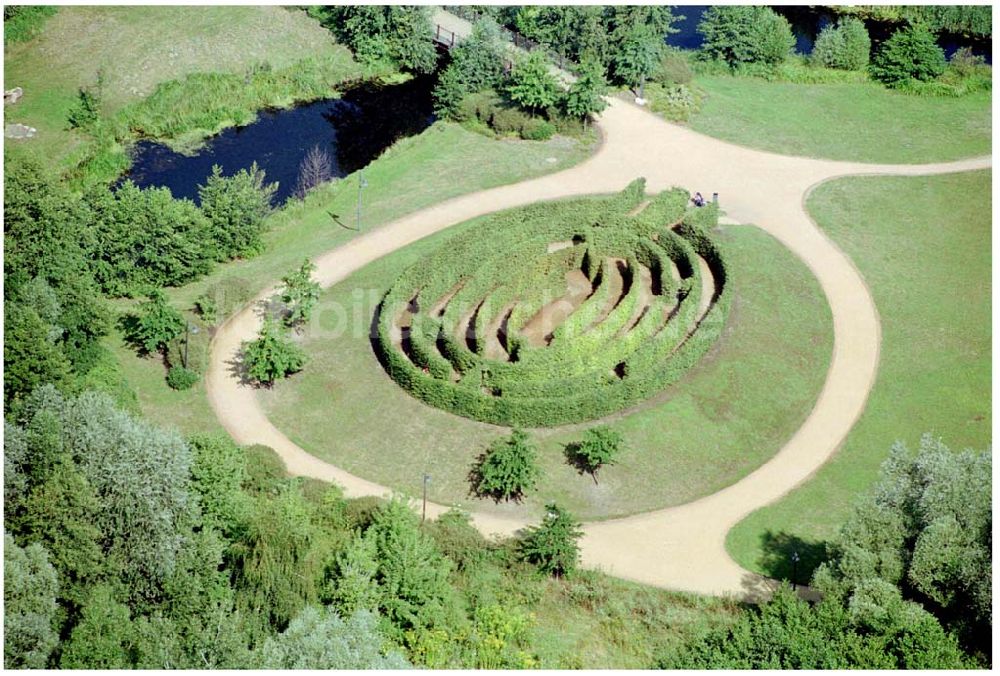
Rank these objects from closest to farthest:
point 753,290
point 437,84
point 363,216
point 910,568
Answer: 1. point 910,568
2. point 753,290
3. point 363,216
4. point 437,84

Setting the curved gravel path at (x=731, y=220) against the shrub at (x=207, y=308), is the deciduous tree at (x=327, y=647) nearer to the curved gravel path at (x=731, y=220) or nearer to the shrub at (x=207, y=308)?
the curved gravel path at (x=731, y=220)

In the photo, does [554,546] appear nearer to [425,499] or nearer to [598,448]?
[598,448]

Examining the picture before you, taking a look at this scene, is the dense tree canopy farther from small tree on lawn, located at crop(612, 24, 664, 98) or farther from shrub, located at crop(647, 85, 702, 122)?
shrub, located at crop(647, 85, 702, 122)

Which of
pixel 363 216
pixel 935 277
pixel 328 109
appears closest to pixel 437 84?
pixel 328 109

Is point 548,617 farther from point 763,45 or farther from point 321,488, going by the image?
point 763,45

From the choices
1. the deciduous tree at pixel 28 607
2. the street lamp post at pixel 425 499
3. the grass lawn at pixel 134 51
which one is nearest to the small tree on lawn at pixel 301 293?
the street lamp post at pixel 425 499

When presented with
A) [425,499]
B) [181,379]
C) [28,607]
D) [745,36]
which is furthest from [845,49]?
[28,607]

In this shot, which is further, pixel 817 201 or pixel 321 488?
pixel 817 201
